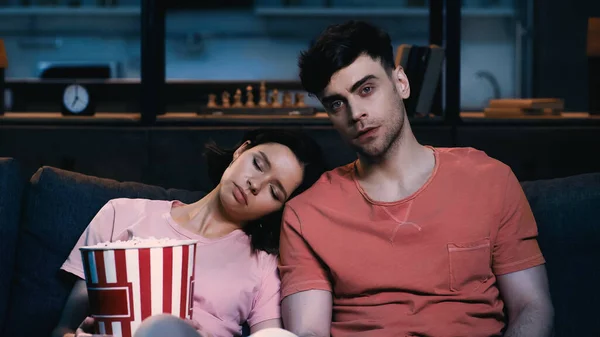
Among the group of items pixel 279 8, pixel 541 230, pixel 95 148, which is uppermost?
pixel 279 8

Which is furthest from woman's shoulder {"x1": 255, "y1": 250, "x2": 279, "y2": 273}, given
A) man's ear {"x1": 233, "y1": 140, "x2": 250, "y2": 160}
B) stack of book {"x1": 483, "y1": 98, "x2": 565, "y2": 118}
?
stack of book {"x1": 483, "y1": 98, "x2": 565, "y2": 118}

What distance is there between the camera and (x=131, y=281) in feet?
4.51

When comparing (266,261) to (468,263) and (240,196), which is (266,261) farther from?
(468,263)

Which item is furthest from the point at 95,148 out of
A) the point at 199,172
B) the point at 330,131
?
the point at 330,131

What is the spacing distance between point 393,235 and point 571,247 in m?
0.57

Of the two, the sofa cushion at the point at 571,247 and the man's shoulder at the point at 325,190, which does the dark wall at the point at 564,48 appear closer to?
the sofa cushion at the point at 571,247

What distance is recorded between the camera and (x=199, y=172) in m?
2.67

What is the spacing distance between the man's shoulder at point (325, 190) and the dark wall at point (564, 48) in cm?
416

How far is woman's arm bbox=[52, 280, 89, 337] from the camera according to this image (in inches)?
73.1

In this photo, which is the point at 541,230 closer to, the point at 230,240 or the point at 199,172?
the point at 230,240

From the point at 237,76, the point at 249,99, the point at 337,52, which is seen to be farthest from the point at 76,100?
the point at 237,76

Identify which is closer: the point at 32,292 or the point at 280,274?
the point at 280,274

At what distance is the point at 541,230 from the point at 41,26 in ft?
18.6

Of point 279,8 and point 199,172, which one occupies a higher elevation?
point 279,8
